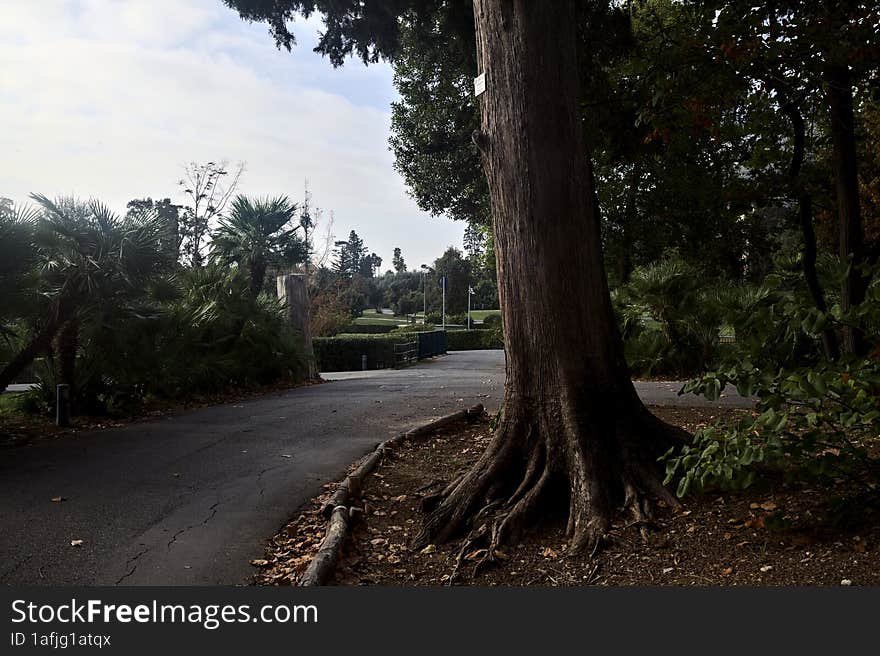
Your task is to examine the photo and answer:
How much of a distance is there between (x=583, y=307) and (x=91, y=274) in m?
6.79

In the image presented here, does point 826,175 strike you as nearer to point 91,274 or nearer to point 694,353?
point 694,353

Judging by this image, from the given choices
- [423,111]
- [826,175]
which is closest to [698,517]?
[826,175]

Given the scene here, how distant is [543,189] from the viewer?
491 cm

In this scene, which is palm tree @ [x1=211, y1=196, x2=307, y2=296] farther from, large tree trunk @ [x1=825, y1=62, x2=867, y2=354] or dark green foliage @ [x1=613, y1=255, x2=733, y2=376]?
large tree trunk @ [x1=825, y1=62, x2=867, y2=354]

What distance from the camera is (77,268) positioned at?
9117 millimetres

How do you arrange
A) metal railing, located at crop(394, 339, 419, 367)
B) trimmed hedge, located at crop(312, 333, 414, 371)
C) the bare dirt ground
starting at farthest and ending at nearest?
trimmed hedge, located at crop(312, 333, 414, 371), metal railing, located at crop(394, 339, 419, 367), the bare dirt ground

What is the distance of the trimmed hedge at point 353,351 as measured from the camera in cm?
2916

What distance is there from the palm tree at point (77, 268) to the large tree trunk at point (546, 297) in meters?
6.14

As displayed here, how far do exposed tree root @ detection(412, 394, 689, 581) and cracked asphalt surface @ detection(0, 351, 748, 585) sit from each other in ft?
4.30

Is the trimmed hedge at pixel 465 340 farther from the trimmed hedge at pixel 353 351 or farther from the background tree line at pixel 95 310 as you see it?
A: the background tree line at pixel 95 310

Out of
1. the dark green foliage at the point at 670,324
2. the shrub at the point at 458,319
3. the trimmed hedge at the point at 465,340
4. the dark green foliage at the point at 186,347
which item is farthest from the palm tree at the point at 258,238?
the shrub at the point at 458,319

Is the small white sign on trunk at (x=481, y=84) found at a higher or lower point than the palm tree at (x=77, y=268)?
higher

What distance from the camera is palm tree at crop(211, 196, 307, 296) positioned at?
20.7 meters

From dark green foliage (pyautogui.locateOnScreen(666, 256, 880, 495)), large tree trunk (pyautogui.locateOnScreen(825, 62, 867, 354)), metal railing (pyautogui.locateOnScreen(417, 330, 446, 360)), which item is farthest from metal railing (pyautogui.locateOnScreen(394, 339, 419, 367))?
dark green foliage (pyautogui.locateOnScreen(666, 256, 880, 495))
